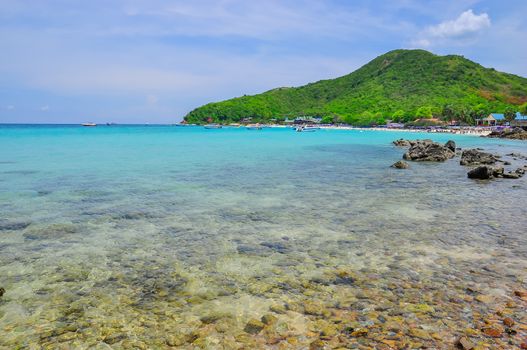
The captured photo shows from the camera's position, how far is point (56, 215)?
15484 millimetres

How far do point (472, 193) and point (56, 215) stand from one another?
71.3 feet

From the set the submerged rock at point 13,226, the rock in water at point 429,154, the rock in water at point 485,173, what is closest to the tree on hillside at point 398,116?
the rock in water at point 429,154

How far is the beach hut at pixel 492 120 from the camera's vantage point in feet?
484

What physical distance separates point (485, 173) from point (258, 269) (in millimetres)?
23698

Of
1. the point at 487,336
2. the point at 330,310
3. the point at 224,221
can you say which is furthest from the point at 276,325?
the point at 224,221

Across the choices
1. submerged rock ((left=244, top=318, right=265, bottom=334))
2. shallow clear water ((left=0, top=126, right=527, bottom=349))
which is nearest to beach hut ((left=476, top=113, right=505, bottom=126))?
shallow clear water ((left=0, top=126, right=527, bottom=349))

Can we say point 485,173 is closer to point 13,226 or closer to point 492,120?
point 13,226

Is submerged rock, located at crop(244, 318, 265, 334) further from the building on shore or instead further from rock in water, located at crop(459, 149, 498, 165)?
the building on shore

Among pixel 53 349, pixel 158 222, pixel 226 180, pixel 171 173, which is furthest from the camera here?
pixel 171 173

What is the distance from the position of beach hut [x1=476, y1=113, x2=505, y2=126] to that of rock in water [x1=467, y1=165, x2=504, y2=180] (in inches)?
5560

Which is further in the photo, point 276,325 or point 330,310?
point 330,310

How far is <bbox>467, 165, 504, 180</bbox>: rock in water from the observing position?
87.9 feet

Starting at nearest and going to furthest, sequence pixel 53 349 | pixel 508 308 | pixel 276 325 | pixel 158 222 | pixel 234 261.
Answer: pixel 53 349 < pixel 276 325 < pixel 508 308 < pixel 234 261 < pixel 158 222

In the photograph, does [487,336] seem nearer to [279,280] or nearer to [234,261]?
[279,280]
